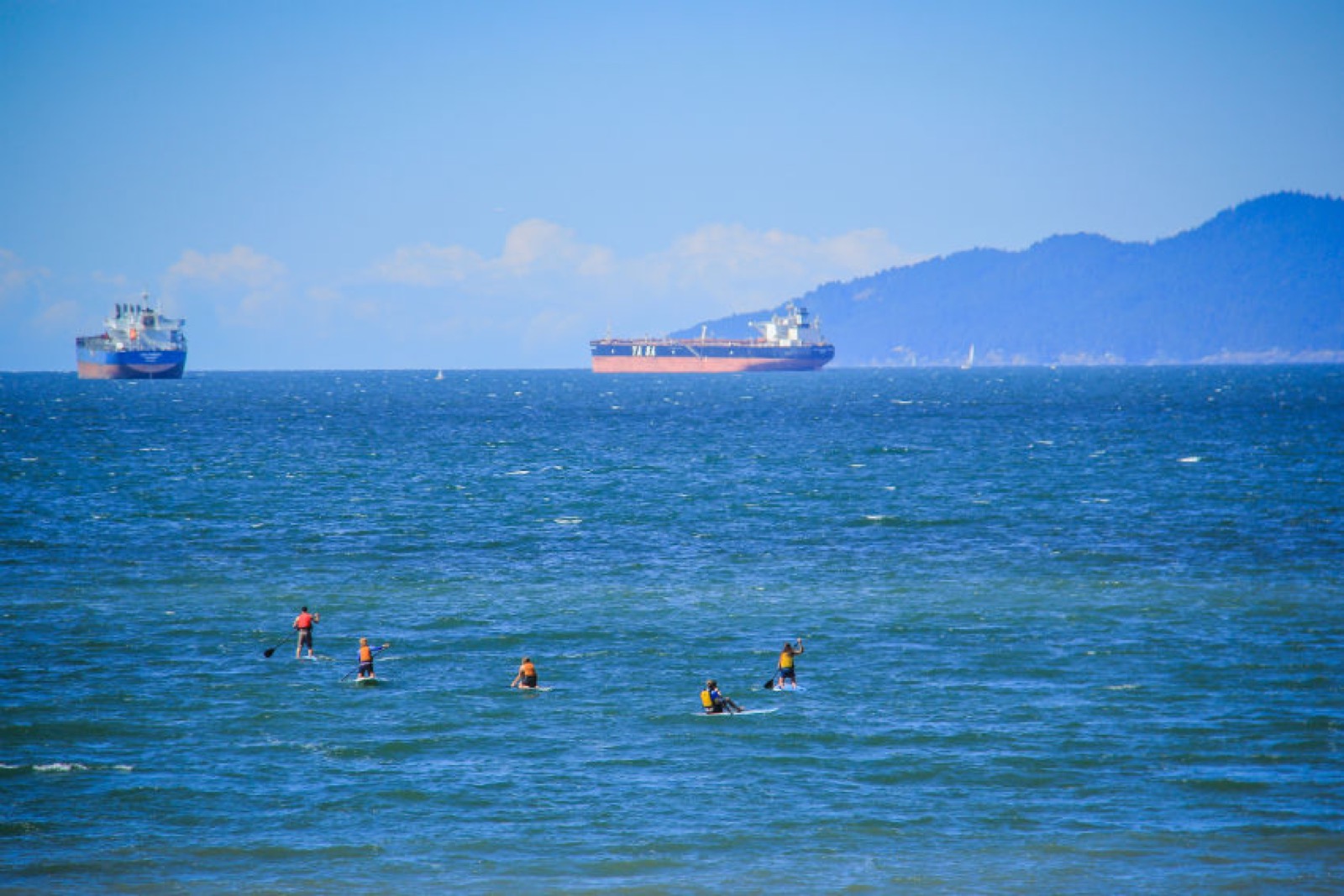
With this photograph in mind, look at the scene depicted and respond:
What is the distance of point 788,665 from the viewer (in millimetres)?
40625

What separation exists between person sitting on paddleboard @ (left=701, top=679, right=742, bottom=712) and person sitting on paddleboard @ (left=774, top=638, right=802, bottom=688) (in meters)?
2.50

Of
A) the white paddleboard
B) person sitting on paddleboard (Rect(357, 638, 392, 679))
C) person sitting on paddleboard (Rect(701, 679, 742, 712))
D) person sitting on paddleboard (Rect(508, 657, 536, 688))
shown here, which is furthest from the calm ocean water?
person sitting on paddleboard (Rect(701, 679, 742, 712))

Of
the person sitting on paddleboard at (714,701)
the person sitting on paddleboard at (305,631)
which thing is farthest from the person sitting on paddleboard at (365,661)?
the person sitting on paddleboard at (714,701)

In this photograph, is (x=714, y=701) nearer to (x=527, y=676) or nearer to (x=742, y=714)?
(x=742, y=714)

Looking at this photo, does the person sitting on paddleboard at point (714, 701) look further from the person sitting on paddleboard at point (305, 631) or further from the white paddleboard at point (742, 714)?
the person sitting on paddleboard at point (305, 631)

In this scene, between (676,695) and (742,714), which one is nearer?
(742,714)

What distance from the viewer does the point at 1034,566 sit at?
61.4 m

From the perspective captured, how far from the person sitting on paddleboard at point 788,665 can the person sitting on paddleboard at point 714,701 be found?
98.6 inches

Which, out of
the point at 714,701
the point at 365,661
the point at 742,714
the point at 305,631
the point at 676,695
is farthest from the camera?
the point at 305,631

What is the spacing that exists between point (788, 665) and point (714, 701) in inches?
126

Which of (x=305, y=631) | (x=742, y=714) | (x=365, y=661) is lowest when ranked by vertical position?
(x=742, y=714)

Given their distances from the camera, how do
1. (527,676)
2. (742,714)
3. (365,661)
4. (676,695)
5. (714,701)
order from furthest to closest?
(365,661) → (527,676) → (676,695) → (742,714) → (714,701)

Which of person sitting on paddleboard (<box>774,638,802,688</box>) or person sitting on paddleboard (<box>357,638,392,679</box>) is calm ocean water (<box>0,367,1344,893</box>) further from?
person sitting on paddleboard (<box>774,638,802,688</box>)

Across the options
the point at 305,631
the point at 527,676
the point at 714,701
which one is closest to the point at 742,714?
the point at 714,701
